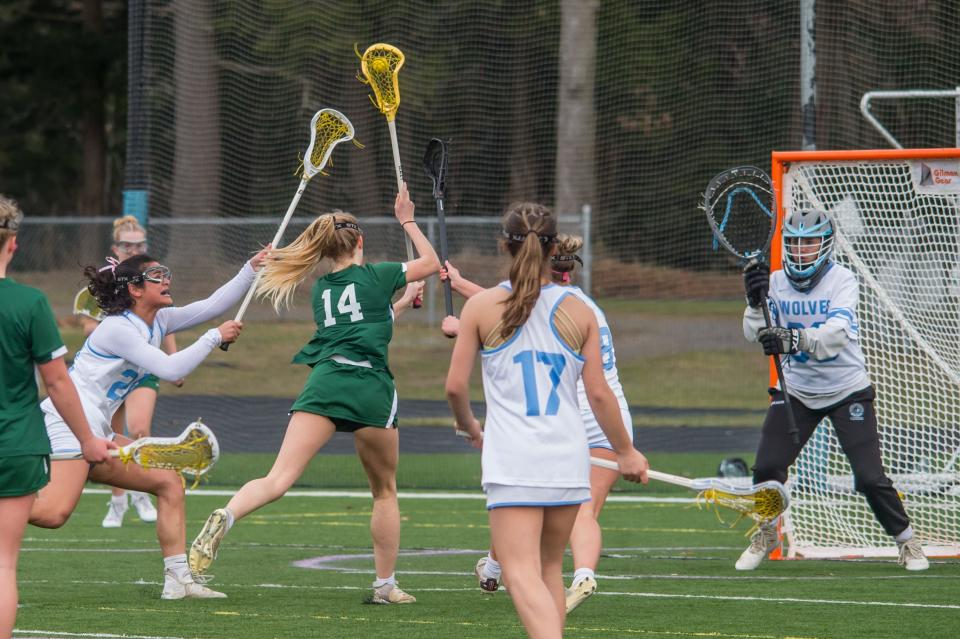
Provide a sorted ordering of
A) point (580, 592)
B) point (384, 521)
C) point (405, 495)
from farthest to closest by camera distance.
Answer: point (405, 495), point (384, 521), point (580, 592)

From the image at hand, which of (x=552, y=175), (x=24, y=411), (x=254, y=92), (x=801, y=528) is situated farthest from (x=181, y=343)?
(x=24, y=411)

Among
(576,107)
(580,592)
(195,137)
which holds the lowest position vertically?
(580,592)

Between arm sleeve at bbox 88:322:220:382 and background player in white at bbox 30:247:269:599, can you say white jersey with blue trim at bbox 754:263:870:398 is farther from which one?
arm sleeve at bbox 88:322:220:382

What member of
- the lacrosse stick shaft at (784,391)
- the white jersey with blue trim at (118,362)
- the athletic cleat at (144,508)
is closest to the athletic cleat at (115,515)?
the athletic cleat at (144,508)

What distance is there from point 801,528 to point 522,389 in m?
5.02

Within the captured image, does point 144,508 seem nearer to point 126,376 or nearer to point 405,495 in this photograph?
point 405,495

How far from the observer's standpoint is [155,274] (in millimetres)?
7508

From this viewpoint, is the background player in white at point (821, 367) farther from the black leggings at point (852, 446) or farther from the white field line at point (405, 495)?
the white field line at point (405, 495)

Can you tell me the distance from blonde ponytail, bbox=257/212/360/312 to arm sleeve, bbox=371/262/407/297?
17cm

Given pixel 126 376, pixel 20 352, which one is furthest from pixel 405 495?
pixel 20 352

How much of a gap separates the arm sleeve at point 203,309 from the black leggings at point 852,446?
3.08 m

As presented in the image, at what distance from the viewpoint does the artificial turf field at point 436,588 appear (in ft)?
22.0

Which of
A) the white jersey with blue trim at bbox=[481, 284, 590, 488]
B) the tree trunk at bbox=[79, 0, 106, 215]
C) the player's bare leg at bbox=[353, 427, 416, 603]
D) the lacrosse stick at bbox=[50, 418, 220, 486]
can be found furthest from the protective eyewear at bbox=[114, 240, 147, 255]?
the tree trunk at bbox=[79, 0, 106, 215]

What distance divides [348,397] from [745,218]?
99.1 inches
